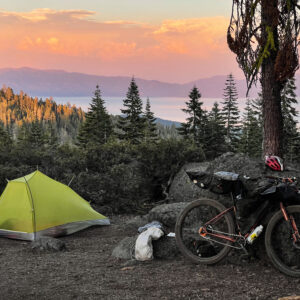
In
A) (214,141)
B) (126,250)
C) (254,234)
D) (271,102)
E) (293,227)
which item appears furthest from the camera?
(214,141)

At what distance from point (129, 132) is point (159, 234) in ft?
151

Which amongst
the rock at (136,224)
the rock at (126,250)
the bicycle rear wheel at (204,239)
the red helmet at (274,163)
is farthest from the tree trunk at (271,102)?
the rock at (126,250)

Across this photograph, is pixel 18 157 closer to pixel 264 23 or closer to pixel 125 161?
pixel 125 161

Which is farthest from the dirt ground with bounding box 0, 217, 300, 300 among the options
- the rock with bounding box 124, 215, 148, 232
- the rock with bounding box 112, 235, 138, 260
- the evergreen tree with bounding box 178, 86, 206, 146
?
the evergreen tree with bounding box 178, 86, 206, 146

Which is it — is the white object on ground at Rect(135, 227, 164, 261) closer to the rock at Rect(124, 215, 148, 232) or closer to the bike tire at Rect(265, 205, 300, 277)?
the bike tire at Rect(265, 205, 300, 277)

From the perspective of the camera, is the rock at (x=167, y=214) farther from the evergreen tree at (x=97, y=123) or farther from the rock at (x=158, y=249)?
the evergreen tree at (x=97, y=123)

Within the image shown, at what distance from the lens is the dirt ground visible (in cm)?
469

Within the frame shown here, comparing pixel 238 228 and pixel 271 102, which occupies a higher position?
pixel 271 102

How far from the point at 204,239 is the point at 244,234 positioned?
2.23 ft

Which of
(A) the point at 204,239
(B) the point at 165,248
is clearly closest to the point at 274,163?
(A) the point at 204,239

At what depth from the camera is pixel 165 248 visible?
20.7 feet

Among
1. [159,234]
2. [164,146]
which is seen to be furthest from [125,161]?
[159,234]

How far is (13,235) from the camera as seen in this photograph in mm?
8922

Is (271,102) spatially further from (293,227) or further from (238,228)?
(293,227)
